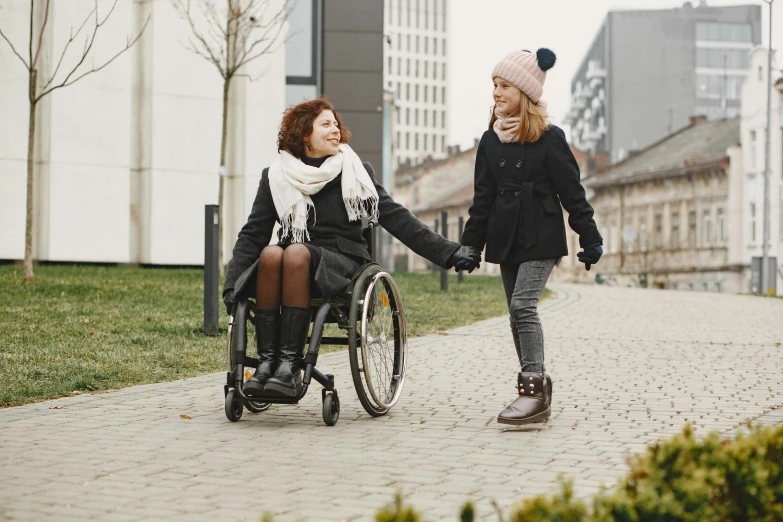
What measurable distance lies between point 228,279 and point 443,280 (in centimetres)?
1310

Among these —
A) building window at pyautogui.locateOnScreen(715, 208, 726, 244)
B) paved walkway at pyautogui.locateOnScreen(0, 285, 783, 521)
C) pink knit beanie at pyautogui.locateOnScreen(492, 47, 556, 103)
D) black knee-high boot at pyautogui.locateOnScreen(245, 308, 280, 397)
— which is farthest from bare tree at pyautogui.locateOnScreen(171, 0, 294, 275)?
building window at pyautogui.locateOnScreen(715, 208, 726, 244)

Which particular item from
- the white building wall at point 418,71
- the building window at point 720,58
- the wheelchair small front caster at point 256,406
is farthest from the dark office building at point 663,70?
the wheelchair small front caster at point 256,406

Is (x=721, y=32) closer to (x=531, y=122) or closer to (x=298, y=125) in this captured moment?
(x=531, y=122)

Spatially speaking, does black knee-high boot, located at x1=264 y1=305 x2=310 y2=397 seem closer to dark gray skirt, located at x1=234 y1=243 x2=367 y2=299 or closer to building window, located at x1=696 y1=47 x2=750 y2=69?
dark gray skirt, located at x1=234 y1=243 x2=367 y2=299

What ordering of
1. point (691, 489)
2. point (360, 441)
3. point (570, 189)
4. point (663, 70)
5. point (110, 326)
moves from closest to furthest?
point (691, 489), point (360, 441), point (570, 189), point (110, 326), point (663, 70)

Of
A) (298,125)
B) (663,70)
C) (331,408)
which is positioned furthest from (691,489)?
(663,70)

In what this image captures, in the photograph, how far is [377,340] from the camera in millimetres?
6711

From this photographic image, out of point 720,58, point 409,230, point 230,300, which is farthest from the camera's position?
point 720,58

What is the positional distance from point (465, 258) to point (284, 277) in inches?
37.8

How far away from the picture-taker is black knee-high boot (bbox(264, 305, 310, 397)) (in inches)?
240

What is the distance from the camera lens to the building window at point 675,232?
6216 centimetres

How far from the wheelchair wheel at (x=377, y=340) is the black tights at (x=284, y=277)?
269 millimetres

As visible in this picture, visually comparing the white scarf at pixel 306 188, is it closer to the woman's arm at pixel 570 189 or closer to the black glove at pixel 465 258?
the black glove at pixel 465 258

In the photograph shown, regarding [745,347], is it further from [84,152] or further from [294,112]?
[84,152]
